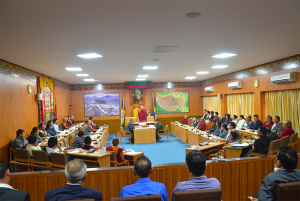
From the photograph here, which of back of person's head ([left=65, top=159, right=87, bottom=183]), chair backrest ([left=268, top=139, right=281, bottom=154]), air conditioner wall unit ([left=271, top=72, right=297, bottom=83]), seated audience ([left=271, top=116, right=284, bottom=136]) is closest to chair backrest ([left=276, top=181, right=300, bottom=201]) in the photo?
back of person's head ([left=65, top=159, right=87, bottom=183])

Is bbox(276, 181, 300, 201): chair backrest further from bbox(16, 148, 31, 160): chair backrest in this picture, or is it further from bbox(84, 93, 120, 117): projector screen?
bbox(84, 93, 120, 117): projector screen

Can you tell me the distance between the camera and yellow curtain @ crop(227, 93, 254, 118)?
1081 cm

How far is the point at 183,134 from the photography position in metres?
11.6

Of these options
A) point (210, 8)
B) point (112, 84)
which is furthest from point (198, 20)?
point (112, 84)

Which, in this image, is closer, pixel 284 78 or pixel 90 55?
pixel 90 55

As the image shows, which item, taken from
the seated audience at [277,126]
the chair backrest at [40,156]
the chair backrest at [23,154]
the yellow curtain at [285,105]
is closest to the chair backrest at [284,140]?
the seated audience at [277,126]

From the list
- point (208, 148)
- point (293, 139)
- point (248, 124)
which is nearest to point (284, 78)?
point (293, 139)

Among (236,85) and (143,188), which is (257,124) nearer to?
(236,85)

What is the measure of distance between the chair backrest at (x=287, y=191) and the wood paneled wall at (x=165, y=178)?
1.31 meters

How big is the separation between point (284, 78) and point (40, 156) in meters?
7.82

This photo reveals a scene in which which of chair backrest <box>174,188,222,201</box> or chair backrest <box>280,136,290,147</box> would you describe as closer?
chair backrest <box>174,188,222,201</box>

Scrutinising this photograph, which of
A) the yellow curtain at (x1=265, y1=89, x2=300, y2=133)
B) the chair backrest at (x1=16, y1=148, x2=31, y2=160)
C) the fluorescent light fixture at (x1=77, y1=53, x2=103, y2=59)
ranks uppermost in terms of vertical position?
the fluorescent light fixture at (x1=77, y1=53, x2=103, y2=59)

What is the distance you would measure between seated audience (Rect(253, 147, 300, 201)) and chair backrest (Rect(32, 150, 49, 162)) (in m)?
4.92

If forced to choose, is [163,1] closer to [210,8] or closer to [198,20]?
[210,8]
